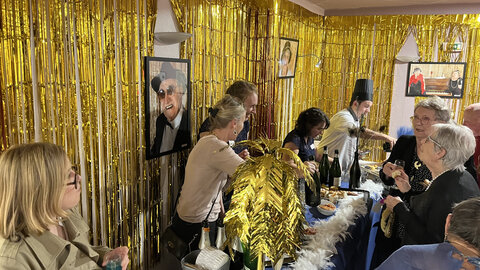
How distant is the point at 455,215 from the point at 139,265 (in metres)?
2.44

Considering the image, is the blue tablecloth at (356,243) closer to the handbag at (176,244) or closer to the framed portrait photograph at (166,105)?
the handbag at (176,244)

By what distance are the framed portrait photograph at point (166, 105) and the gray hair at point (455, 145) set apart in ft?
6.46

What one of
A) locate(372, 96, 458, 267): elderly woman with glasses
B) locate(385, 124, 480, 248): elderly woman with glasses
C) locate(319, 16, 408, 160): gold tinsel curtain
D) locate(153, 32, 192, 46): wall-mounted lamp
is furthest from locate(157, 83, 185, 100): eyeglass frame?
locate(319, 16, 408, 160): gold tinsel curtain

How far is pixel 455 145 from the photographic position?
1688mm

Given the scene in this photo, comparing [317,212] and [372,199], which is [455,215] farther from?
[372,199]

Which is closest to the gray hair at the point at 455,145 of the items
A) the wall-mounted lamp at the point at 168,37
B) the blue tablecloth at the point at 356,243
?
the blue tablecloth at the point at 356,243

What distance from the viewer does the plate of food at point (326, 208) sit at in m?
2.11

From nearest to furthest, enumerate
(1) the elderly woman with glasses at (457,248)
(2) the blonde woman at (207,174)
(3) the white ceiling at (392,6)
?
(1) the elderly woman with glasses at (457,248), (2) the blonde woman at (207,174), (3) the white ceiling at (392,6)

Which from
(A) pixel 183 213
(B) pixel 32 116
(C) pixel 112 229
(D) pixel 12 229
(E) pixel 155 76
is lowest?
(C) pixel 112 229

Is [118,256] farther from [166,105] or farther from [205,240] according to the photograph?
[166,105]

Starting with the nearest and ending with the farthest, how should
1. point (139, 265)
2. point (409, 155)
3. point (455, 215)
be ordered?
point (455, 215) < point (409, 155) < point (139, 265)

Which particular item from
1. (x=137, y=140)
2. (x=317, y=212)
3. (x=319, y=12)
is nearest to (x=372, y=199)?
(x=317, y=212)

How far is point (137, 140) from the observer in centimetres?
267

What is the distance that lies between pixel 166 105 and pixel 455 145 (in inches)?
81.0
